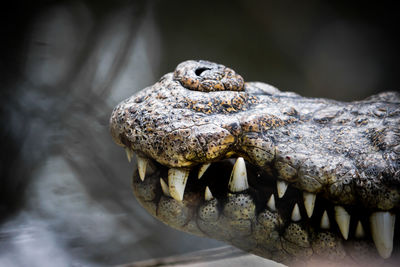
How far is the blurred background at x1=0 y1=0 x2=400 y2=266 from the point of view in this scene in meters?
1.64

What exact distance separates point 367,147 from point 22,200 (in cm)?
185

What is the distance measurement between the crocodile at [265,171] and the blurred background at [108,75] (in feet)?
2.45

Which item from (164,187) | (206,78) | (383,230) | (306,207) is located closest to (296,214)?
(306,207)

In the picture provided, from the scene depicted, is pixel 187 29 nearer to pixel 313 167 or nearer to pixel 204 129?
pixel 204 129

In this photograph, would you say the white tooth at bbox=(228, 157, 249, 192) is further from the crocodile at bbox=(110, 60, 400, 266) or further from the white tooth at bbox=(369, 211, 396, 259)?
the white tooth at bbox=(369, 211, 396, 259)

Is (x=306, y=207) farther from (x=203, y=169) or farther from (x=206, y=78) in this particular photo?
(x=206, y=78)

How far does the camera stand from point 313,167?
3.42 ft

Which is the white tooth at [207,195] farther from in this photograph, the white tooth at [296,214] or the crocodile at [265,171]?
the white tooth at [296,214]

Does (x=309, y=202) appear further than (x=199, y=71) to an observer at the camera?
No

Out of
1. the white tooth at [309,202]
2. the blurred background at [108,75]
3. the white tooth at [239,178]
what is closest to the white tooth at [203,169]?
the white tooth at [239,178]

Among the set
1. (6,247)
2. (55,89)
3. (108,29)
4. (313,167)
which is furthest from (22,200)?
(313,167)

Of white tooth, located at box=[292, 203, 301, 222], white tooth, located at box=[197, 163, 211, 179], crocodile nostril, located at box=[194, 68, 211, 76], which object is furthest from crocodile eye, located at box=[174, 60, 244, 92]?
white tooth, located at box=[292, 203, 301, 222]

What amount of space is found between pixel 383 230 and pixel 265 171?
446mm

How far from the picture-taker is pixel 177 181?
1.12 metres
